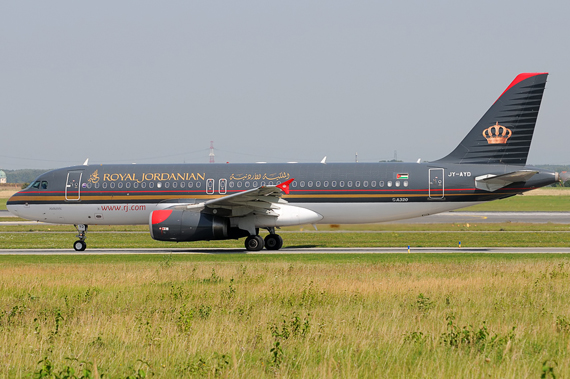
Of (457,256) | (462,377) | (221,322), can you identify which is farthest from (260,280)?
(457,256)

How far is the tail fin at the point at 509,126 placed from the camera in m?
28.5

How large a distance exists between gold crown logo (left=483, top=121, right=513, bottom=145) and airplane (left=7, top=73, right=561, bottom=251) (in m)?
0.05

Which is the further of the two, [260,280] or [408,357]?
[260,280]

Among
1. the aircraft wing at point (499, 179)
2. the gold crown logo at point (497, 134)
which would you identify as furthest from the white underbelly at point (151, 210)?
the gold crown logo at point (497, 134)

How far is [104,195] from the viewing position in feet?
102

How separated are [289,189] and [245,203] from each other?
2747 mm

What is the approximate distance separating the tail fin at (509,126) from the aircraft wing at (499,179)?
50.4 inches

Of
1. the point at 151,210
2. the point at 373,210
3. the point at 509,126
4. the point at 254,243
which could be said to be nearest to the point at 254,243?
the point at 254,243

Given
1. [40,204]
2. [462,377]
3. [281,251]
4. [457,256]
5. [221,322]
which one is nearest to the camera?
[462,377]

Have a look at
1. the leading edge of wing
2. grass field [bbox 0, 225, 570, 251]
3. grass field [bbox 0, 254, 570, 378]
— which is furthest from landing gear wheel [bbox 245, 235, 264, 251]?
grass field [bbox 0, 254, 570, 378]

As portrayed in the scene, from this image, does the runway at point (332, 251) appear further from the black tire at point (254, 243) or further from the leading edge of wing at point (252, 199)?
the leading edge of wing at point (252, 199)

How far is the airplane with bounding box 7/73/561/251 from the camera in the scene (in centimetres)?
2808

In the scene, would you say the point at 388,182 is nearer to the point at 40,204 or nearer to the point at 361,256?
the point at 361,256

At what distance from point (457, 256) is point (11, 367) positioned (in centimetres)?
2043
